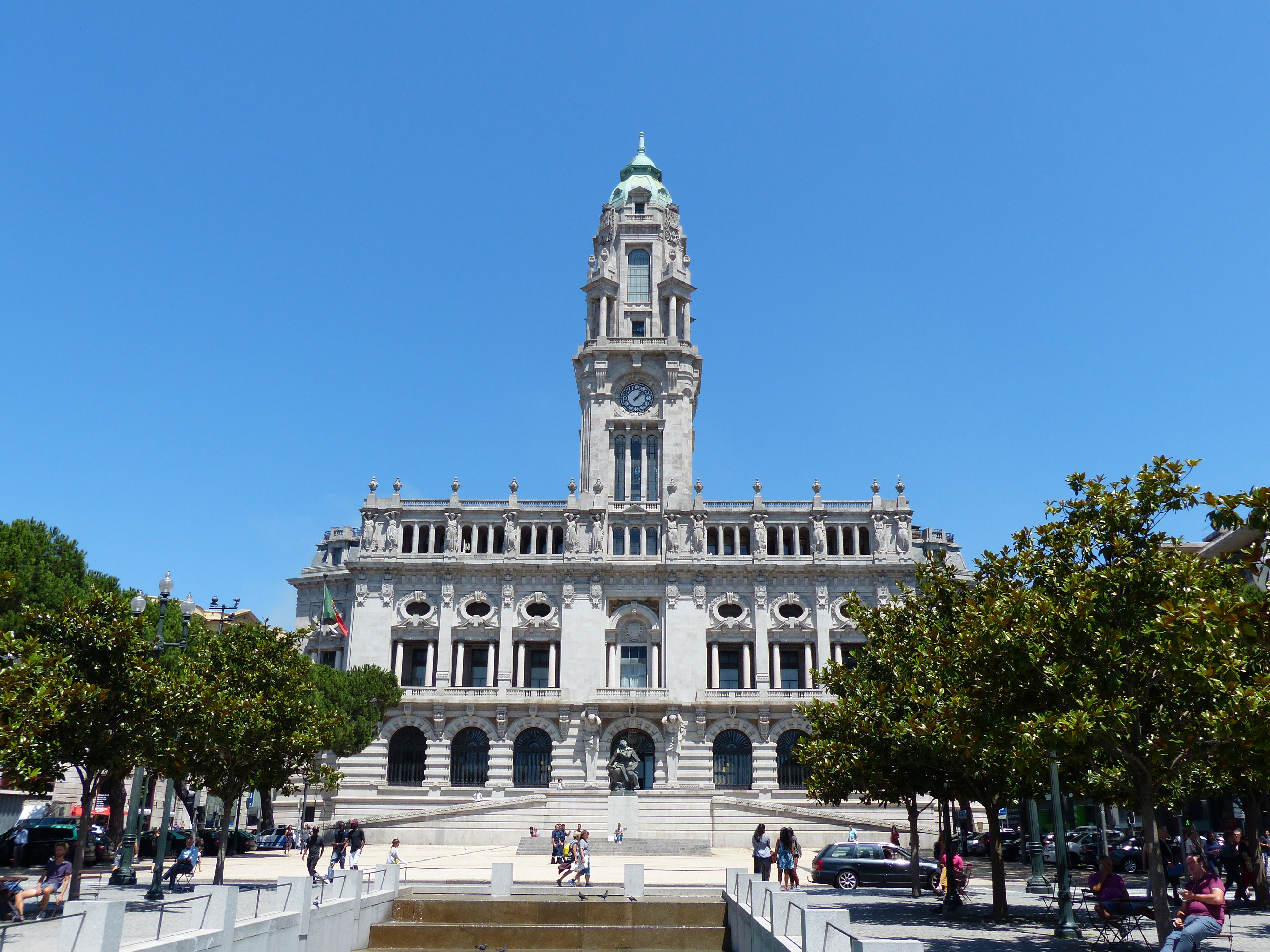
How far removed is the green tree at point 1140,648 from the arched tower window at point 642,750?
51090mm

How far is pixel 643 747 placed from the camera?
7094 cm

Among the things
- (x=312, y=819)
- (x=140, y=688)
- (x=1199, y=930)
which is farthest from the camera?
(x=312, y=819)

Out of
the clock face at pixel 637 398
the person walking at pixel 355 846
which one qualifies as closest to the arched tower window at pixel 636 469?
the clock face at pixel 637 398

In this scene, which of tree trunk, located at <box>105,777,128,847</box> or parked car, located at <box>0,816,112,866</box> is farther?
tree trunk, located at <box>105,777,128,847</box>

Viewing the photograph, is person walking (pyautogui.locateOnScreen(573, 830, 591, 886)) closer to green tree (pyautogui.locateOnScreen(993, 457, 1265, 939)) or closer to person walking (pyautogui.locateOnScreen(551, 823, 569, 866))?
person walking (pyautogui.locateOnScreen(551, 823, 569, 866))

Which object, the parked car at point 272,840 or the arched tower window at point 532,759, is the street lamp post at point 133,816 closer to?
the parked car at point 272,840

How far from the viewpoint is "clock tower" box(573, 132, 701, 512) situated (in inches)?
3088

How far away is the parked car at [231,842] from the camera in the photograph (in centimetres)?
4709

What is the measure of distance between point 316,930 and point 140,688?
8.24 metres

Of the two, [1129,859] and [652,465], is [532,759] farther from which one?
[1129,859]

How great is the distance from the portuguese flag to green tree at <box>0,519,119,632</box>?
1114 inches

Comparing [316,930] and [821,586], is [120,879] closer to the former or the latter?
[316,930]

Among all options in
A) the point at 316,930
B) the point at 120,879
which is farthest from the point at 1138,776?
the point at 120,879

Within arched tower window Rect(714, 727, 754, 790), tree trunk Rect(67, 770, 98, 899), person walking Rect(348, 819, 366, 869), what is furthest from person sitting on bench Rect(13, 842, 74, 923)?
arched tower window Rect(714, 727, 754, 790)
